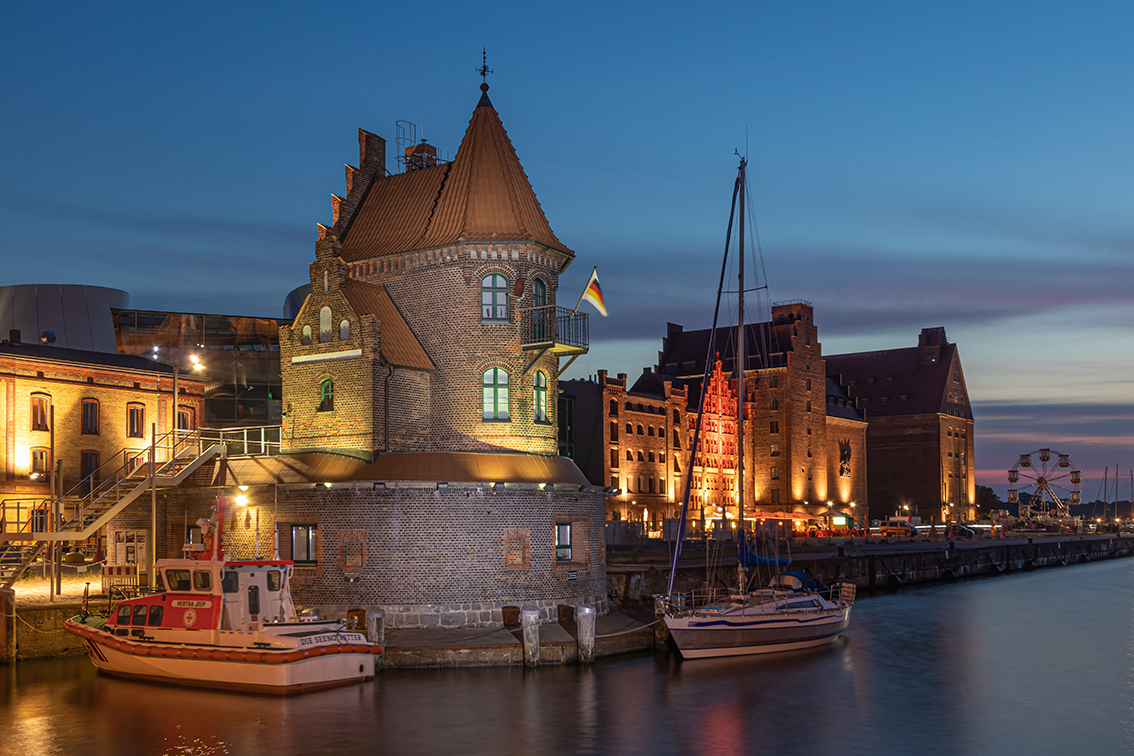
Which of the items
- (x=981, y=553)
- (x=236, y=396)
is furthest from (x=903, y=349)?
(x=236, y=396)

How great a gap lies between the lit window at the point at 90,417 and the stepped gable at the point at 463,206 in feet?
50.4

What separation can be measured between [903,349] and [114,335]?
92670mm

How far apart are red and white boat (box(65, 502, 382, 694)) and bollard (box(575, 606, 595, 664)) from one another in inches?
246

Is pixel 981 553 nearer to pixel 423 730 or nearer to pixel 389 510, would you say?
pixel 389 510

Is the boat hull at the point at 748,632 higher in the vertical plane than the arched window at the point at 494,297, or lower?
lower

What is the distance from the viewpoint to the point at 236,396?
68.1 m

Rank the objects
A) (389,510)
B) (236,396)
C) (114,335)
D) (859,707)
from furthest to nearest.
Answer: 1. (114,335)
2. (236,396)
3. (389,510)
4. (859,707)

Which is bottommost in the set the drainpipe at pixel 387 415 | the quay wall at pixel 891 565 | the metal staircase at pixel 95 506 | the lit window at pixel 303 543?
the quay wall at pixel 891 565

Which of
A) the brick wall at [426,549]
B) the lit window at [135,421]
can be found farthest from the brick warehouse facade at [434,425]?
the lit window at [135,421]

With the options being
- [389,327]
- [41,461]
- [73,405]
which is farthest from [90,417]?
[389,327]

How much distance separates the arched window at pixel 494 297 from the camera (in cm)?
3844

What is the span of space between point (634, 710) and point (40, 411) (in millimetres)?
31590

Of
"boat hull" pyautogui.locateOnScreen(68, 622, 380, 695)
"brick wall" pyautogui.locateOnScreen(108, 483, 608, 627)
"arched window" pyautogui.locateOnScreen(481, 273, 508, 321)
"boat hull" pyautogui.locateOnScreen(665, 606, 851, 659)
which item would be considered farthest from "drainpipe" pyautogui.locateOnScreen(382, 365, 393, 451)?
"boat hull" pyautogui.locateOnScreen(665, 606, 851, 659)

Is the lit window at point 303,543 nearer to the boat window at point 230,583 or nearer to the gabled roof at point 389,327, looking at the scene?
the boat window at point 230,583
